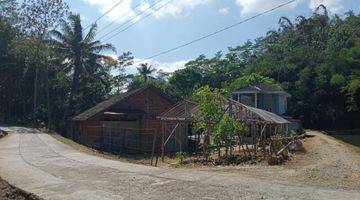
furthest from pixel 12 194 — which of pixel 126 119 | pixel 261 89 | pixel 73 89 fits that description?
pixel 73 89

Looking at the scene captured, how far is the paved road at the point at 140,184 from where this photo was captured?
10.5 metres

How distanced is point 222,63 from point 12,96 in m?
29.1

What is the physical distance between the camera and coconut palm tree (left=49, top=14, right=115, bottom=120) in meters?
46.0

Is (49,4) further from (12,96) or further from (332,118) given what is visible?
(332,118)

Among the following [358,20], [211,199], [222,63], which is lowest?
[211,199]

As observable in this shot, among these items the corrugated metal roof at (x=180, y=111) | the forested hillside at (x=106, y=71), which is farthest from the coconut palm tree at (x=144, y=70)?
the corrugated metal roof at (x=180, y=111)

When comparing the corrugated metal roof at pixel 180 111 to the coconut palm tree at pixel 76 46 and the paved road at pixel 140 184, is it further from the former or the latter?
the coconut palm tree at pixel 76 46

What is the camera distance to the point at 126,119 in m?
34.8

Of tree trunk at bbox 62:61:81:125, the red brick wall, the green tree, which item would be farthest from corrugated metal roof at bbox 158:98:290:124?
tree trunk at bbox 62:61:81:125

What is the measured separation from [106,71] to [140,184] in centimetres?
4362

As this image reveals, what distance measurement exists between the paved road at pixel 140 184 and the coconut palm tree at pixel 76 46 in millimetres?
30306

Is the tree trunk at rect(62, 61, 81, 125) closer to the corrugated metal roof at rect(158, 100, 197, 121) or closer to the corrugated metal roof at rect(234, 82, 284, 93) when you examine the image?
the corrugated metal roof at rect(234, 82, 284, 93)

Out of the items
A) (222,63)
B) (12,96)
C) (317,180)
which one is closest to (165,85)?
(222,63)

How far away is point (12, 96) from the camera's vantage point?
2163 inches
